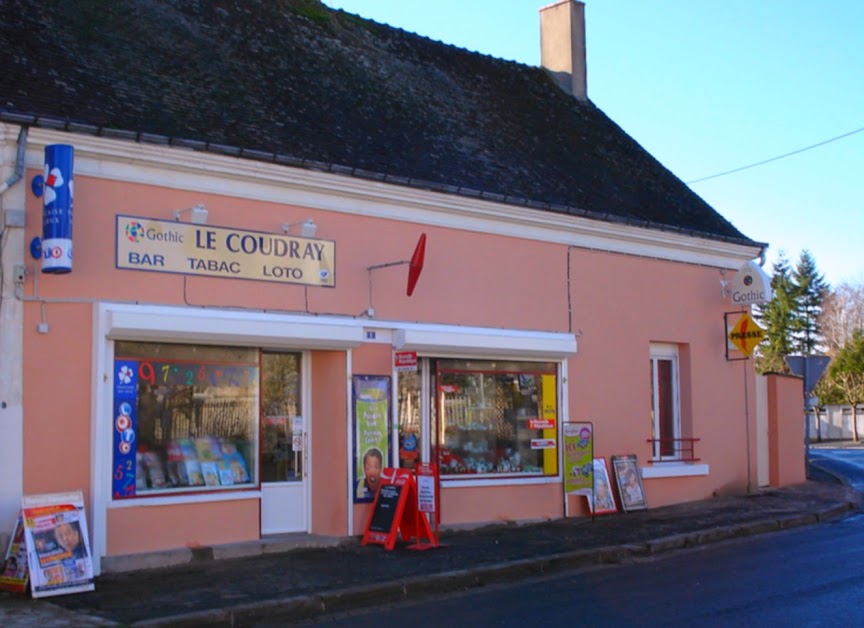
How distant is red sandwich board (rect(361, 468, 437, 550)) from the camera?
12664 millimetres

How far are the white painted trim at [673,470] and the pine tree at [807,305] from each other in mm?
47202

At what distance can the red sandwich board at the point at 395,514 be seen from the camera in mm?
12664

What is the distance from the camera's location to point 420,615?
30.5 ft

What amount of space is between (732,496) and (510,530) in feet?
18.5

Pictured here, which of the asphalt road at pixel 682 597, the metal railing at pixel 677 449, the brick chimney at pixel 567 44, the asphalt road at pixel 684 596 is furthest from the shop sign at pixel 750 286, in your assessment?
the asphalt road at pixel 682 597

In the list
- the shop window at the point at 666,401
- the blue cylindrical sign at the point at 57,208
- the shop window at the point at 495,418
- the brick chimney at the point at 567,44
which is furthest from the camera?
the brick chimney at the point at 567,44

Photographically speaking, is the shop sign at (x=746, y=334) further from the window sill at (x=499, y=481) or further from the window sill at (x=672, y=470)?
the window sill at (x=499, y=481)

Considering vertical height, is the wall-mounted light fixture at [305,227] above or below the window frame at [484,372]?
above

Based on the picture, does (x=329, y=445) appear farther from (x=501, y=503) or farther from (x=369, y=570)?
(x=501, y=503)

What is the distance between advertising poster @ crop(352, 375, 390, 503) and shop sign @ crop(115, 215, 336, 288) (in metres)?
1.48

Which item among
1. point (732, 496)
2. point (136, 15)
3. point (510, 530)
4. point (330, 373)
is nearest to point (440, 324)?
point (330, 373)

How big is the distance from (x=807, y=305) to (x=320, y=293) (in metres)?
55.7

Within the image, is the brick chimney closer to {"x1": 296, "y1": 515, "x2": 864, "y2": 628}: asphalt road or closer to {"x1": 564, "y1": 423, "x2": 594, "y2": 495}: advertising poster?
{"x1": 564, "y1": 423, "x2": 594, "y2": 495}: advertising poster

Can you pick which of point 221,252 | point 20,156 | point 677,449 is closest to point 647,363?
point 677,449
